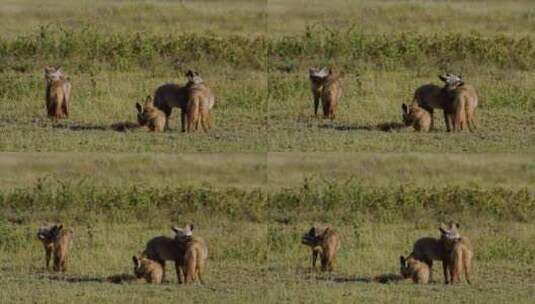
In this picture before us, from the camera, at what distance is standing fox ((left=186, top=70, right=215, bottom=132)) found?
29.5 meters

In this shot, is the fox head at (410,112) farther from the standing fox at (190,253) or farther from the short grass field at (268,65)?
the standing fox at (190,253)

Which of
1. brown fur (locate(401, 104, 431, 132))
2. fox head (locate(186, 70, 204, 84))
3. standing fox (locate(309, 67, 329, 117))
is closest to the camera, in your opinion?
fox head (locate(186, 70, 204, 84))

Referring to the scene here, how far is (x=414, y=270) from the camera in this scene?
2789 centimetres

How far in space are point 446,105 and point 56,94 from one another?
4.62 metres

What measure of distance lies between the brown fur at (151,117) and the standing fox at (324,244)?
2.44 metres

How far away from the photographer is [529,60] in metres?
33.9

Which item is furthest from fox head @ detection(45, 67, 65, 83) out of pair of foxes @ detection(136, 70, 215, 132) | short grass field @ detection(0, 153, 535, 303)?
pair of foxes @ detection(136, 70, 215, 132)

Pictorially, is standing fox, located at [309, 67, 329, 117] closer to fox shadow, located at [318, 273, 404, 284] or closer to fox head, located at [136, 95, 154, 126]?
fox head, located at [136, 95, 154, 126]

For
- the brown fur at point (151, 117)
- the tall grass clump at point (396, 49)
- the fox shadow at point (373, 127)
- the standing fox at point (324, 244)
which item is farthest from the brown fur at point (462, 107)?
the brown fur at point (151, 117)

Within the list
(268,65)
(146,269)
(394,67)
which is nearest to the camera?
(146,269)

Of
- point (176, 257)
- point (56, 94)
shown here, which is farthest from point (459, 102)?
point (56, 94)

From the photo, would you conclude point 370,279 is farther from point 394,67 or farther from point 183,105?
point 394,67

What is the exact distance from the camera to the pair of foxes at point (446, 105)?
1187 inches

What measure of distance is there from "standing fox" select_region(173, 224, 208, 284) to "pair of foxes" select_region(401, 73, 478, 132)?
3633 mm
